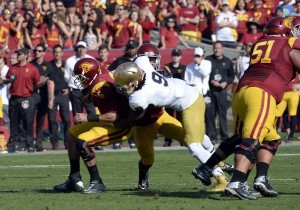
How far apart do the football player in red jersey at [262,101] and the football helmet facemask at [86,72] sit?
162cm

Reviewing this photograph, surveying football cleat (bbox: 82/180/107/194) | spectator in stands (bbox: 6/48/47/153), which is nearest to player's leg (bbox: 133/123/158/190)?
football cleat (bbox: 82/180/107/194)

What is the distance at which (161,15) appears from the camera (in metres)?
23.8

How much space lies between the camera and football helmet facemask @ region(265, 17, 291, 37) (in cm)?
959

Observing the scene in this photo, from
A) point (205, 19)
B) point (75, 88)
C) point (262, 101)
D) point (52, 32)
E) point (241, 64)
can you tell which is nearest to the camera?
point (262, 101)

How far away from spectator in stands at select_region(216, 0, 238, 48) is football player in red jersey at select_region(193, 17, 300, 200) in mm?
12720

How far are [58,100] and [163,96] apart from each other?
28.7 ft

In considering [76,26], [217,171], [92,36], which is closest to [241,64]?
[92,36]

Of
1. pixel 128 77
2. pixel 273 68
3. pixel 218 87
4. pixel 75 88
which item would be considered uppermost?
pixel 273 68

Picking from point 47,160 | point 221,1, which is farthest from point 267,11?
point 47,160

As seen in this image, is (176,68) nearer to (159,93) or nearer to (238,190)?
(159,93)

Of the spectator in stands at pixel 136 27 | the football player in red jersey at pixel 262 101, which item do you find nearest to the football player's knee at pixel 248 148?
the football player in red jersey at pixel 262 101

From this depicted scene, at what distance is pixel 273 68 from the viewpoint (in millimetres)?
9312

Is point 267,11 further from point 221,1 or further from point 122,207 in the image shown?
point 122,207

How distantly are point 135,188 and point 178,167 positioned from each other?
2972 mm
